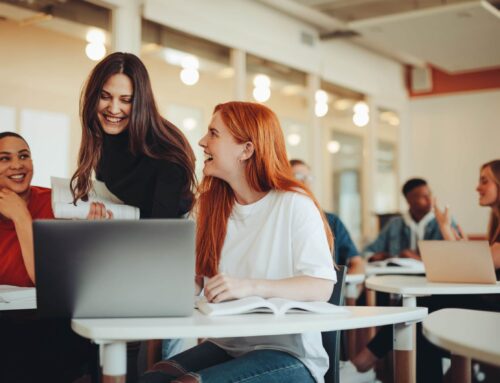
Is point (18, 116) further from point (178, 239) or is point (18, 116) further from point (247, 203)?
point (178, 239)

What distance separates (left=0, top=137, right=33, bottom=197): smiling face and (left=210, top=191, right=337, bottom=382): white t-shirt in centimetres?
122

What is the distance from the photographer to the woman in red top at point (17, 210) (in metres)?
2.63

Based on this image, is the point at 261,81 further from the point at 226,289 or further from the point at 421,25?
the point at 226,289

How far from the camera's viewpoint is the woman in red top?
2.63m

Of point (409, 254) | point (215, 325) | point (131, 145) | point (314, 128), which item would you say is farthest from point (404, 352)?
point (314, 128)

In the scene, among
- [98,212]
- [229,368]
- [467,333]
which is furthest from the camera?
[98,212]

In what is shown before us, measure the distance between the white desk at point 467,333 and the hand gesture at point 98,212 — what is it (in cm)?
107

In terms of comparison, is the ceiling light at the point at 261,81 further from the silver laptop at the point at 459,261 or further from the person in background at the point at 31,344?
the person in background at the point at 31,344

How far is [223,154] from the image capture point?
2076 millimetres

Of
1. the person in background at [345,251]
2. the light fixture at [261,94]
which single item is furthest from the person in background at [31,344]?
the light fixture at [261,94]

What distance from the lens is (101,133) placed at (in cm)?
251

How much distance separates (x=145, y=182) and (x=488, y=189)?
2018 millimetres

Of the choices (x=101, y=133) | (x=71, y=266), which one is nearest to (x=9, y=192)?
(x=101, y=133)

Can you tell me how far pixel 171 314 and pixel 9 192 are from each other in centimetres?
139
